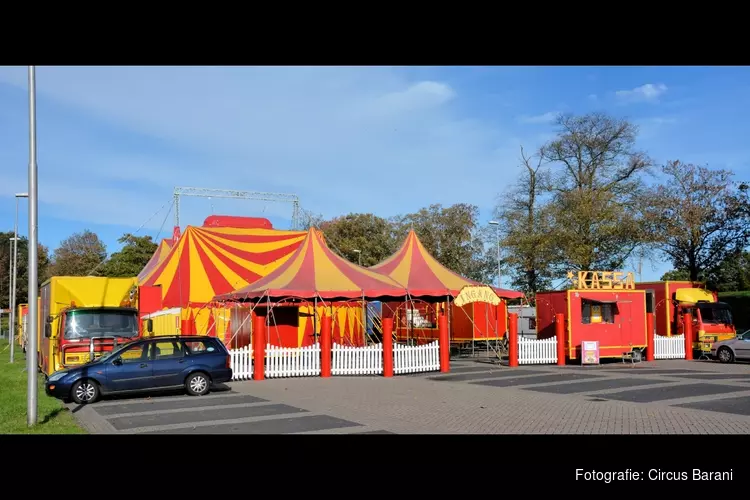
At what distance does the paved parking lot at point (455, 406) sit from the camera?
11.3m

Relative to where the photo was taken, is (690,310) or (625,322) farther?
(690,310)

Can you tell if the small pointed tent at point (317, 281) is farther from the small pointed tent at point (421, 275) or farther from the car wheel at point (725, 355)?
the car wheel at point (725, 355)

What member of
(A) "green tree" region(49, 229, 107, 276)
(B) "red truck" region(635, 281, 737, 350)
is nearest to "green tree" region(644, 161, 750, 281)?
(B) "red truck" region(635, 281, 737, 350)

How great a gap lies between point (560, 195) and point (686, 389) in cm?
2100

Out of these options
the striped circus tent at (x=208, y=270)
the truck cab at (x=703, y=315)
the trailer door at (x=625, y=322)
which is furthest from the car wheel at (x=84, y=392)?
the truck cab at (x=703, y=315)

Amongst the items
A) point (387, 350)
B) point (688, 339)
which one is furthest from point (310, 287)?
point (688, 339)

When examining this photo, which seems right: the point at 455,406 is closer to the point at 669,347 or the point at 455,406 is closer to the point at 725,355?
the point at 725,355

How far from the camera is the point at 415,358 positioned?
2195 cm

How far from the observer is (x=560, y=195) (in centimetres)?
3634

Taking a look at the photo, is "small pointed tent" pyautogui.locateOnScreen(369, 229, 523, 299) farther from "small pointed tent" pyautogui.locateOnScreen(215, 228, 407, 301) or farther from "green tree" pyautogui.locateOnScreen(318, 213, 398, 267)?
"green tree" pyautogui.locateOnScreen(318, 213, 398, 267)

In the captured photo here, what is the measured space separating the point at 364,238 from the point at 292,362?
30.1 metres

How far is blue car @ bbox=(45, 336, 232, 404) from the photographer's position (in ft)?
50.2

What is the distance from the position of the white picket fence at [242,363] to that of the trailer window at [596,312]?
1191 cm
